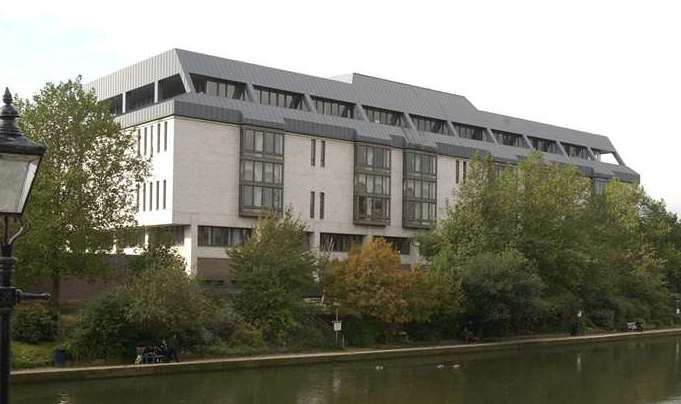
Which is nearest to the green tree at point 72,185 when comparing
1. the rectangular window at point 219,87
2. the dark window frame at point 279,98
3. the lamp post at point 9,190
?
the rectangular window at point 219,87

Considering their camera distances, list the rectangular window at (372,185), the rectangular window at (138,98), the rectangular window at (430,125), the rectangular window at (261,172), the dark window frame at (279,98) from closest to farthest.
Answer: the rectangular window at (261,172)
the dark window frame at (279,98)
the rectangular window at (138,98)
the rectangular window at (372,185)
the rectangular window at (430,125)

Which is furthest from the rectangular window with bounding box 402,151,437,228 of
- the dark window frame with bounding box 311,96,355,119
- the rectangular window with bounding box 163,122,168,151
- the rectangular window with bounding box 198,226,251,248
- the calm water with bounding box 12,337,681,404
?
the calm water with bounding box 12,337,681,404

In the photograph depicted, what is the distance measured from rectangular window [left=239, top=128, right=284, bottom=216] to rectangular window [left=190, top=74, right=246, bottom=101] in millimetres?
4922

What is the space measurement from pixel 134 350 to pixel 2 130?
1438 inches

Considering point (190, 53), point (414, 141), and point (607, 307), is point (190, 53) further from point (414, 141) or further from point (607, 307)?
point (607, 307)

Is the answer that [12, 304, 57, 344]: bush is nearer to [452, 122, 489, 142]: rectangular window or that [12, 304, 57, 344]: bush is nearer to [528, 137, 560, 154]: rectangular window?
[452, 122, 489, 142]: rectangular window

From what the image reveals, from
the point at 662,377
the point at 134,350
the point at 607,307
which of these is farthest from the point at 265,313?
the point at 607,307

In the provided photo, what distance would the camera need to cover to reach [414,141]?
81.8m

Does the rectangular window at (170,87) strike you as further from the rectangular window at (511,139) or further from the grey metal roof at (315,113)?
the rectangular window at (511,139)

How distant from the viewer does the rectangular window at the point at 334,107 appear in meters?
78.1

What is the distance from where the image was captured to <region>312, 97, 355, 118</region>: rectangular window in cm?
7812

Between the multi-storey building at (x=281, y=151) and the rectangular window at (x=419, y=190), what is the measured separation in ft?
0.34

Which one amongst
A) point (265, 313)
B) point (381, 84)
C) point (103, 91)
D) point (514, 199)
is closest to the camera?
point (265, 313)

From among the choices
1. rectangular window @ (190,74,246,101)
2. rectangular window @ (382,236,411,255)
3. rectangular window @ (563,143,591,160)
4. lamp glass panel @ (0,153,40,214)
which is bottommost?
rectangular window @ (382,236,411,255)
